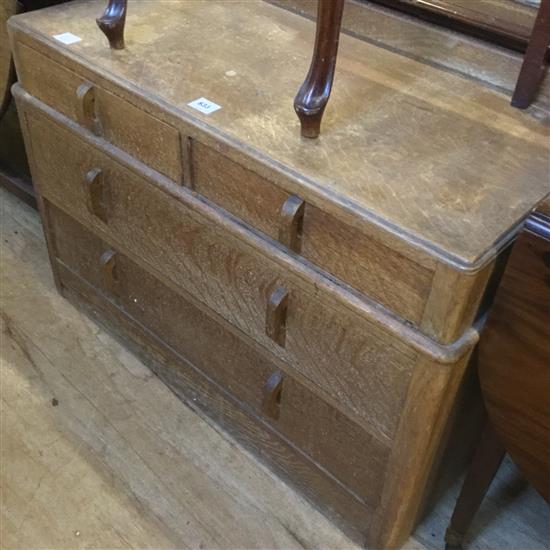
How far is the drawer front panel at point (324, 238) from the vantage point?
3.04ft

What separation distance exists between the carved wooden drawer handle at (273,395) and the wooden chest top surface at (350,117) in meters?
0.39

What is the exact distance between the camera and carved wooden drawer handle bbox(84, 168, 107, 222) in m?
1.36

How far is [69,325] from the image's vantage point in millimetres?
1766

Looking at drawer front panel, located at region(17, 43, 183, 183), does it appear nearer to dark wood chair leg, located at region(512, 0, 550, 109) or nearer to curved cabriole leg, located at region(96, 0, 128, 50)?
curved cabriole leg, located at region(96, 0, 128, 50)

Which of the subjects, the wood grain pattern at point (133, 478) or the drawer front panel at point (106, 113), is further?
the wood grain pattern at point (133, 478)

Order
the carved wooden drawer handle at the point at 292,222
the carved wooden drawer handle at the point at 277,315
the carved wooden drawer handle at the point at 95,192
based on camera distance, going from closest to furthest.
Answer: the carved wooden drawer handle at the point at 292,222
the carved wooden drawer handle at the point at 277,315
the carved wooden drawer handle at the point at 95,192

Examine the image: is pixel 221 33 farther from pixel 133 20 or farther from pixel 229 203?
pixel 229 203

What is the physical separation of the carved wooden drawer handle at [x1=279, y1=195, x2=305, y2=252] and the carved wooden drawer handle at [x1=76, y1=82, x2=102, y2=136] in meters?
0.47

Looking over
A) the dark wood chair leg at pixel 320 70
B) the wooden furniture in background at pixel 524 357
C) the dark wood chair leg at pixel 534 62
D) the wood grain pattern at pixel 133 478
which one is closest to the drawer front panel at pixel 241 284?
the wooden furniture in background at pixel 524 357

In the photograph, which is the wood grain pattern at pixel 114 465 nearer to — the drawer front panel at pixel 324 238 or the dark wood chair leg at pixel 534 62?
the drawer front panel at pixel 324 238

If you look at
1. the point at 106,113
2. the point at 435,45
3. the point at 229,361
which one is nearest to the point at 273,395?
the point at 229,361

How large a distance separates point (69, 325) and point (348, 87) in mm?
986

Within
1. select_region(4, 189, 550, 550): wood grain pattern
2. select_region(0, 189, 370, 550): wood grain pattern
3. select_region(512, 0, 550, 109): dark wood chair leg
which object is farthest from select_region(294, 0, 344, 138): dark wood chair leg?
select_region(4, 189, 550, 550): wood grain pattern

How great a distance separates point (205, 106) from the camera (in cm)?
112
